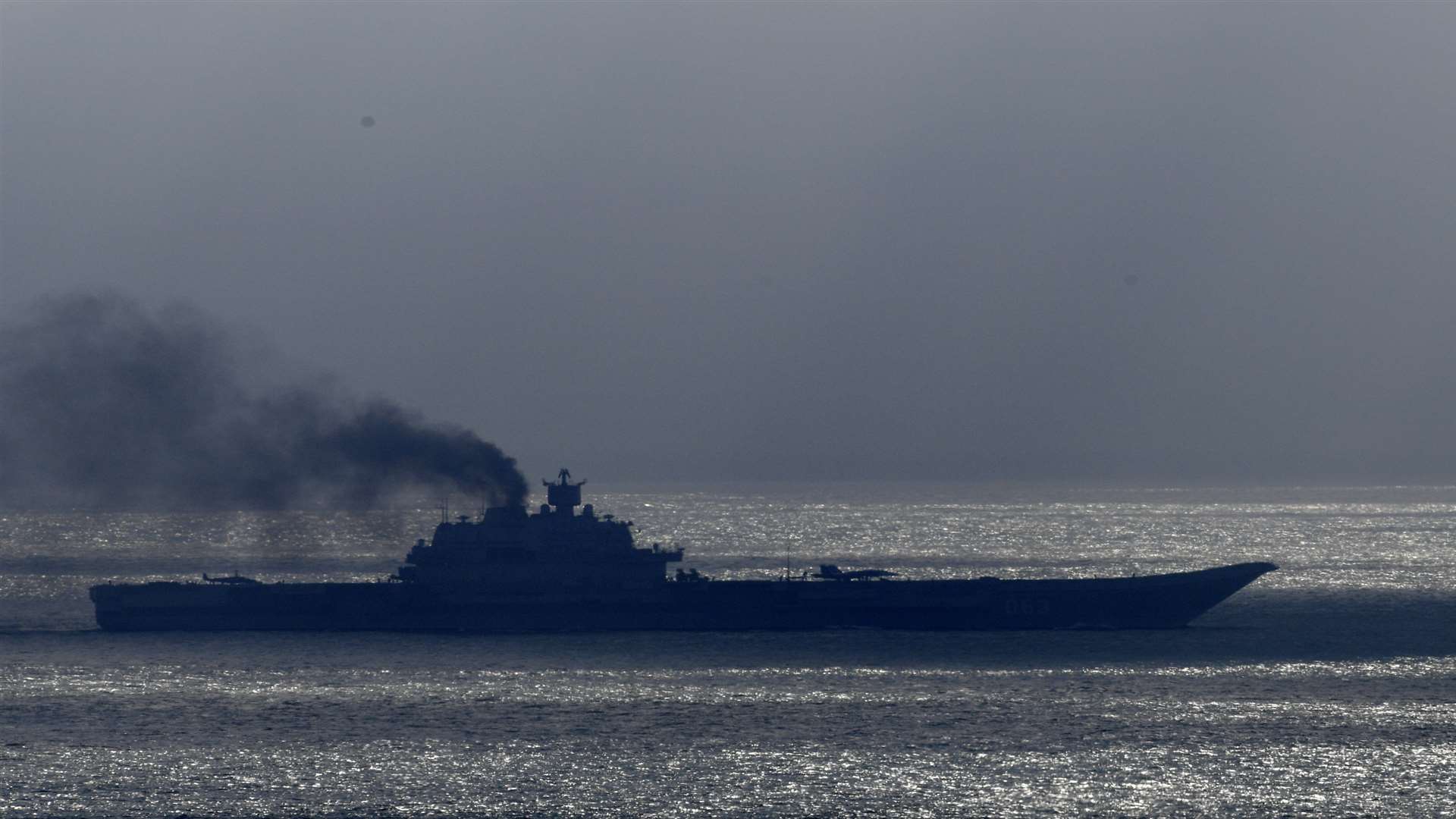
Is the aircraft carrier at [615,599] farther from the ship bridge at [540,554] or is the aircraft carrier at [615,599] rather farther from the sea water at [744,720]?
the sea water at [744,720]

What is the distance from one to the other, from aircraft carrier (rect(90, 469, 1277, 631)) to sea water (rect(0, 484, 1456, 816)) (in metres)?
1.20

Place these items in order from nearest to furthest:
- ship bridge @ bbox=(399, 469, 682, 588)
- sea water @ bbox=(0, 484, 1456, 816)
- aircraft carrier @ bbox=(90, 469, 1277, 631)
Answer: sea water @ bbox=(0, 484, 1456, 816) → aircraft carrier @ bbox=(90, 469, 1277, 631) → ship bridge @ bbox=(399, 469, 682, 588)

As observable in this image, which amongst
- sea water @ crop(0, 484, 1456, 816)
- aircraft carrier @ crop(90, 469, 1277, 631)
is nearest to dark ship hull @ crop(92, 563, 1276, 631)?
aircraft carrier @ crop(90, 469, 1277, 631)

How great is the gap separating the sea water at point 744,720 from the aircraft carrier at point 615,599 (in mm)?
1195

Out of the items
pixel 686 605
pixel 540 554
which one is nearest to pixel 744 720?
pixel 686 605

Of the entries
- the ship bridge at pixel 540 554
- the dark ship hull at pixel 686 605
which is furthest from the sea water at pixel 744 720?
the ship bridge at pixel 540 554

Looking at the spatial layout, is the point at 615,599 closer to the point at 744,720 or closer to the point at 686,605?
the point at 686,605

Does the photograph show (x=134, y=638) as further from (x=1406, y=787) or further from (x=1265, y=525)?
(x=1265, y=525)

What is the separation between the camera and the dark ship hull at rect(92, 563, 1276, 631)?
190 ft

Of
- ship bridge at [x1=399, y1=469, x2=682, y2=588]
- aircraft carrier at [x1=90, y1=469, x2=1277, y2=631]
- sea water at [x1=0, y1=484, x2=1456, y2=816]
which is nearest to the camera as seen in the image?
sea water at [x1=0, y1=484, x2=1456, y2=816]

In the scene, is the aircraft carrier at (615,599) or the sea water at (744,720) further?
the aircraft carrier at (615,599)

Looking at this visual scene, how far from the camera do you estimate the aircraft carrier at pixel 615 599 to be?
190 feet

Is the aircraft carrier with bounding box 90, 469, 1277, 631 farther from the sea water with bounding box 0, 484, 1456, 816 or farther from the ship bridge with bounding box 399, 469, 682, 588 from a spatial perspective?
the sea water with bounding box 0, 484, 1456, 816

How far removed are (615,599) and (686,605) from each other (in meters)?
2.65
